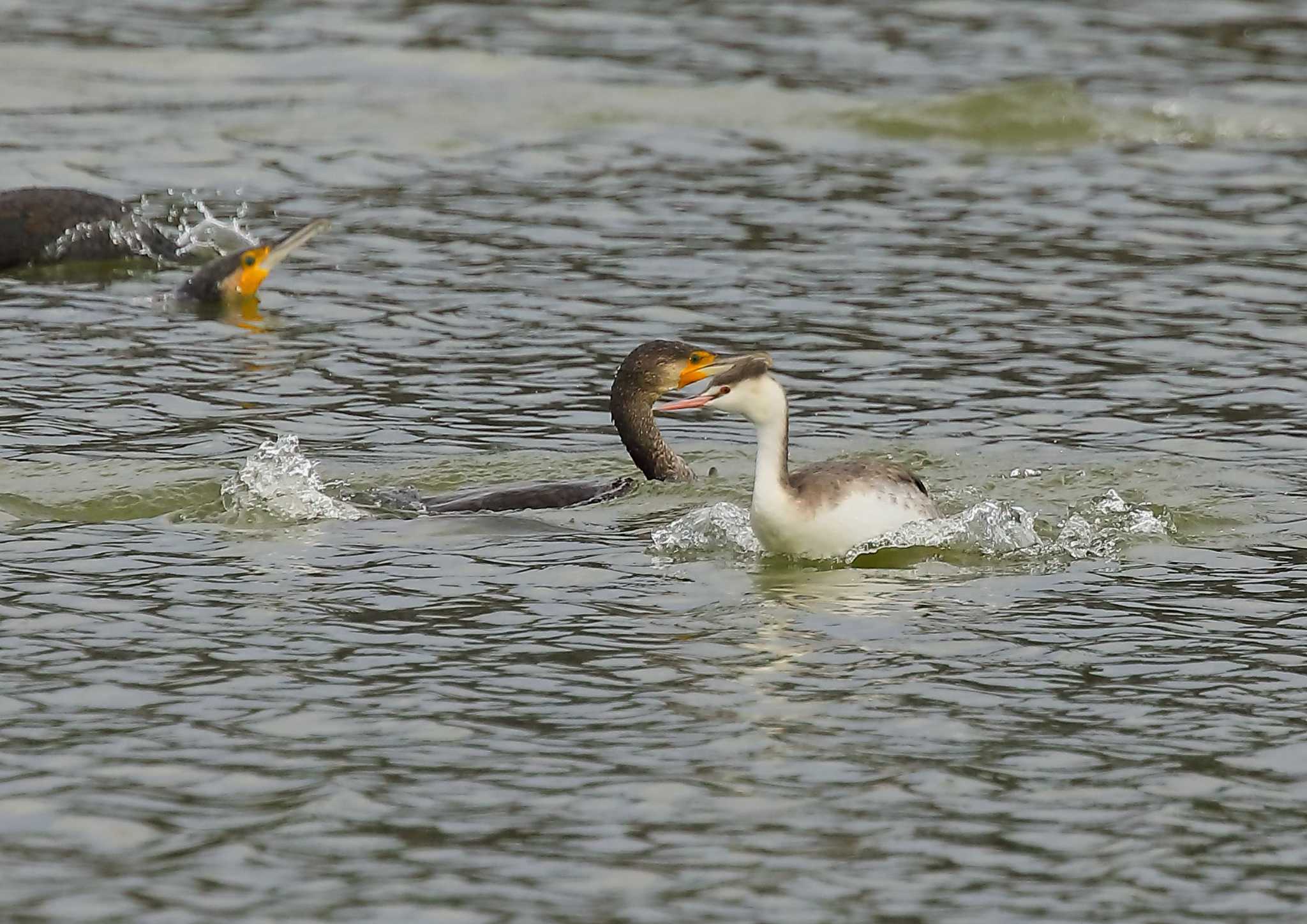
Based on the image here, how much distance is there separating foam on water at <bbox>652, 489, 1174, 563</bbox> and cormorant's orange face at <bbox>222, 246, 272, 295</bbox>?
641cm

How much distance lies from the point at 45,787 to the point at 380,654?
6.03 ft

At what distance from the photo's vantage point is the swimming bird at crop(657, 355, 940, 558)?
10781 mm

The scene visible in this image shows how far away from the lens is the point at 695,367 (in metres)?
12.9

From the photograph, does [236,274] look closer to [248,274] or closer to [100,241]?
[248,274]

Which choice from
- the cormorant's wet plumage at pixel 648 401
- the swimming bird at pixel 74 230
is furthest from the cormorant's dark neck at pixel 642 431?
the swimming bird at pixel 74 230

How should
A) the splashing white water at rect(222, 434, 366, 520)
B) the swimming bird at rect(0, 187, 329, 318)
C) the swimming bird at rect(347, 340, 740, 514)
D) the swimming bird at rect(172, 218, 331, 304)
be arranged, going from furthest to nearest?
the swimming bird at rect(0, 187, 329, 318) → the swimming bird at rect(172, 218, 331, 304) → the swimming bird at rect(347, 340, 740, 514) → the splashing white water at rect(222, 434, 366, 520)

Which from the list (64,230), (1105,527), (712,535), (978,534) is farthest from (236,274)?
(1105,527)

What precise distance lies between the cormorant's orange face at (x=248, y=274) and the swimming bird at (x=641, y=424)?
4816 millimetres

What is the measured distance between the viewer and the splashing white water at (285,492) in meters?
11.7

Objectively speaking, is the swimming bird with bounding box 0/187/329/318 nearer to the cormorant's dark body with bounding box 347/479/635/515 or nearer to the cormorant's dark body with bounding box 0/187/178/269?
the cormorant's dark body with bounding box 0/187/178/269

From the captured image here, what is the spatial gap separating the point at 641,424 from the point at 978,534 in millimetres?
2238

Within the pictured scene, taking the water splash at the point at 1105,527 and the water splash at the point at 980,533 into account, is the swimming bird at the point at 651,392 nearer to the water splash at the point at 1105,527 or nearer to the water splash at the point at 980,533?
the water splash at the point at 980,533

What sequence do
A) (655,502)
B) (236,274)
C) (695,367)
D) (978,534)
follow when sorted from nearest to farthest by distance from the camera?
(978,534) < (655,502) < (695,367) < (236,274)

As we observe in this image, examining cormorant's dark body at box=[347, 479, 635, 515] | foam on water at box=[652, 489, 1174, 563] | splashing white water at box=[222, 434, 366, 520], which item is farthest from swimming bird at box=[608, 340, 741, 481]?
splashing white water at box=[222, 434, 366, 520]
